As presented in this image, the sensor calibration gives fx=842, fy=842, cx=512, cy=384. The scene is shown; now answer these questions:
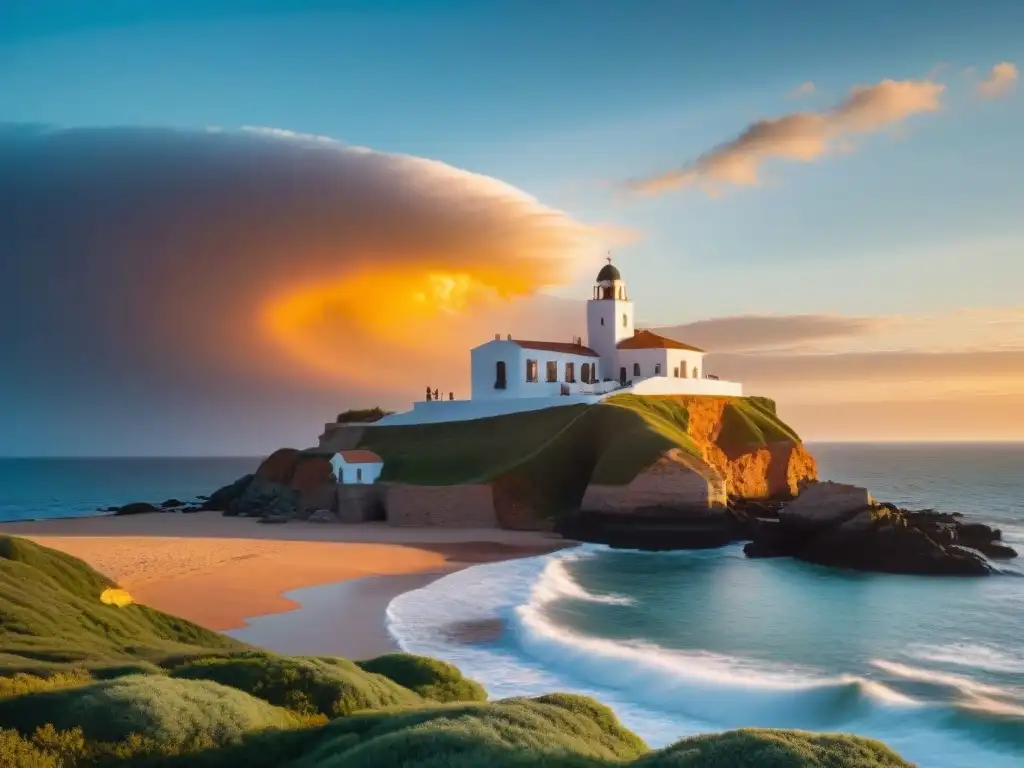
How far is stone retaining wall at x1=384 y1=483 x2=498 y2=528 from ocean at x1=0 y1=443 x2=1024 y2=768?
9.86 metres

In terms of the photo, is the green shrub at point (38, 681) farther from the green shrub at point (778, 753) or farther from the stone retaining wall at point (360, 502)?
the stone retaining wall at point (360, 502)

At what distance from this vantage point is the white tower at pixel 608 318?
71625mm

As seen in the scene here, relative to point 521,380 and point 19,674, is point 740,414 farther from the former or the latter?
point 19,674

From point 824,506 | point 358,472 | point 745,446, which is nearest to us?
point 824,506

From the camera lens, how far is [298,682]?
11.6 m

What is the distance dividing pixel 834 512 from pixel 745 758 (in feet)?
133

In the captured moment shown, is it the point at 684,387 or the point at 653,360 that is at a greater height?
the point at 653,360

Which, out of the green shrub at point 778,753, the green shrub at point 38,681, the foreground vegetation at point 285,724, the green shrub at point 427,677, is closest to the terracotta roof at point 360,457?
the green shrub at point 427,677

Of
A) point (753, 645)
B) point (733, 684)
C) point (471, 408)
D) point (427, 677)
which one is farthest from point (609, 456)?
point (427, 677)

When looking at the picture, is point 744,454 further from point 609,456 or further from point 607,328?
point 609,456

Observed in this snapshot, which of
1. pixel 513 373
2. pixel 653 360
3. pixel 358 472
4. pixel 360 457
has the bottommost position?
pixel 358 472

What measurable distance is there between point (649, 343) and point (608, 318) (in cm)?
407

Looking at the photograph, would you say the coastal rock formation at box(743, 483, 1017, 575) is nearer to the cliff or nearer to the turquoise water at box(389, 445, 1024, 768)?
the turquoise water at box(389, 445, 1024, 768)

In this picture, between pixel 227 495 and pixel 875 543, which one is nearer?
pixel 875 543
